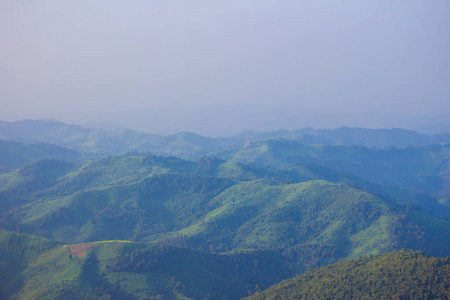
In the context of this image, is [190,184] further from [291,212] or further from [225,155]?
[225,155]

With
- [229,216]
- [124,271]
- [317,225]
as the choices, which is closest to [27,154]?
[229,216]

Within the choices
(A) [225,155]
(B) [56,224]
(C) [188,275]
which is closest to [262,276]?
(C) [188,275]

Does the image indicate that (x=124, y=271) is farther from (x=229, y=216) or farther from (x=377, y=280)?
(x=377, y=280)

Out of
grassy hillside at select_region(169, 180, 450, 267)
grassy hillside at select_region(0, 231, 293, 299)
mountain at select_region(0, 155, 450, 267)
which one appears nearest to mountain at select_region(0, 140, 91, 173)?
mountain at select_region(0, 155, 450, 267)

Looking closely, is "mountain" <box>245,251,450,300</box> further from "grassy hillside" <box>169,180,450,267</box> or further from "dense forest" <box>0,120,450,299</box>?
"grassy hillside" <box>169,180,450,267</box>

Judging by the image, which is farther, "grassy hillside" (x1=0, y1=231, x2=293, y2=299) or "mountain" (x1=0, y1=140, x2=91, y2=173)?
"mountain" (x1=0, y1=140, x2=91, y2=173)
